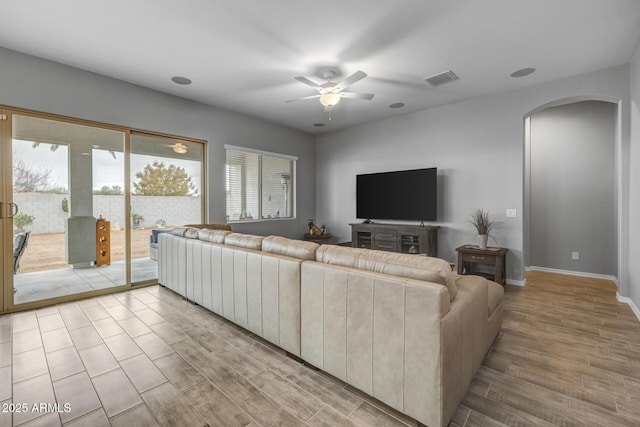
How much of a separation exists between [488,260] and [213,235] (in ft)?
11.8

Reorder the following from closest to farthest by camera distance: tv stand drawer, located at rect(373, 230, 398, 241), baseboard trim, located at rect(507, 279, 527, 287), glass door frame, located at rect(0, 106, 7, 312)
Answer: glass door frame, located at rect(0, 106, 7, 312)
baseboard trim, located at rect(507, 279, 527, 287)
tv stand drawer, located at rect(373, 230, 398, 241)

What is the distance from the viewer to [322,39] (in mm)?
2877

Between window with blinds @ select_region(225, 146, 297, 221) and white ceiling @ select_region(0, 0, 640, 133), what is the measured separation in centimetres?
157

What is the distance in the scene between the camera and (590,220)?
452cm

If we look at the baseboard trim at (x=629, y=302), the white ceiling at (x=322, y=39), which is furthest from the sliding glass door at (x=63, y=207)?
the baseboard trim at (x=629, y=302)

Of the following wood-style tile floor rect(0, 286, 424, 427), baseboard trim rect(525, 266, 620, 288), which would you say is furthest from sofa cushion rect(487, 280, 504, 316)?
baseboard trim rect(525, 266, 620, 288)

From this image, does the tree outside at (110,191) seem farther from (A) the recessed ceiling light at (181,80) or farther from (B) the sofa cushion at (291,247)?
(B) the sofa cushion at (291,247)

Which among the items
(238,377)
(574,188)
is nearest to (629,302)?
(574,188)

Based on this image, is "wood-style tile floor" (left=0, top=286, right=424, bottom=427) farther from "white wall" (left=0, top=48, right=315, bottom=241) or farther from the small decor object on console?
the small decor object on console

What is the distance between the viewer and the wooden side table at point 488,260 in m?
3.91

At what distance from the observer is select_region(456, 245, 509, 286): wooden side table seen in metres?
3.91

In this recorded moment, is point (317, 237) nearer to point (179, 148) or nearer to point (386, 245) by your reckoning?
point (386, 245)

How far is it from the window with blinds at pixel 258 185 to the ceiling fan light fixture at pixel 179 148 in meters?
0.69

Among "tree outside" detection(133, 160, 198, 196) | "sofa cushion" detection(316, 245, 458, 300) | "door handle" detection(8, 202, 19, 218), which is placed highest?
"tree outside" detection(133, 160, 198, 196)
